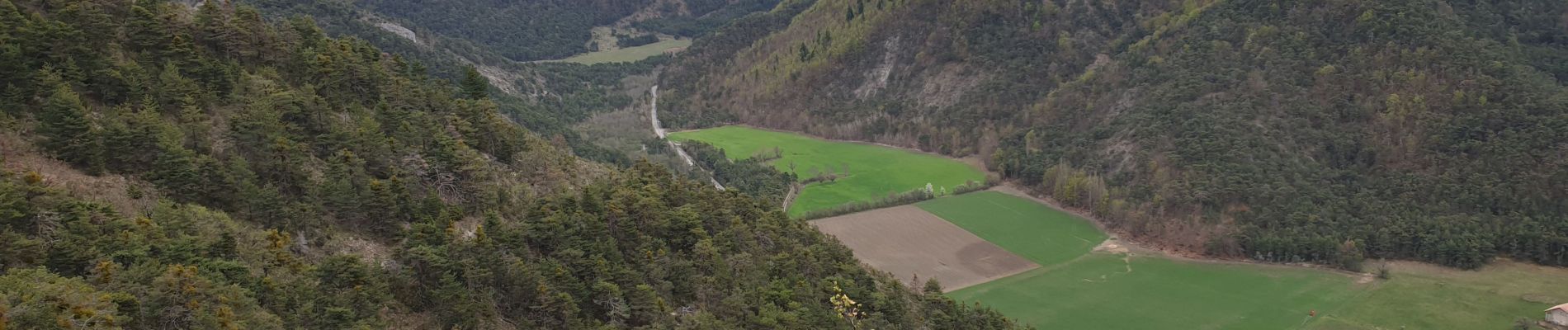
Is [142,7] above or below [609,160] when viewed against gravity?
above

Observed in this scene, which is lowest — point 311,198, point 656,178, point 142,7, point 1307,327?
point 1307,327

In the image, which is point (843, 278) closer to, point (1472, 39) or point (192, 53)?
point (192, 53)

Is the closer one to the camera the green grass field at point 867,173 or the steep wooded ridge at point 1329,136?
the steep wooded ridge at point 1329,136

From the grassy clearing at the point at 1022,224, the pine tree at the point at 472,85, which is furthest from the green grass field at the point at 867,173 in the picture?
the pine tree at the point at 472,85

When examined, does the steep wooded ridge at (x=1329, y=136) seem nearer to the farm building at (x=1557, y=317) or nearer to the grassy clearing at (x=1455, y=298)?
the grassy clearing at (x=1455, y=298)

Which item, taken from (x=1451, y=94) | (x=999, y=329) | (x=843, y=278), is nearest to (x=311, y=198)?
(x=843, y=278)

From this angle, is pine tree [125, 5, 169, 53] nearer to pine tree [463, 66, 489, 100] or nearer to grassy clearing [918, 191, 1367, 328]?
pine tree [463, 66, 489, 100]
